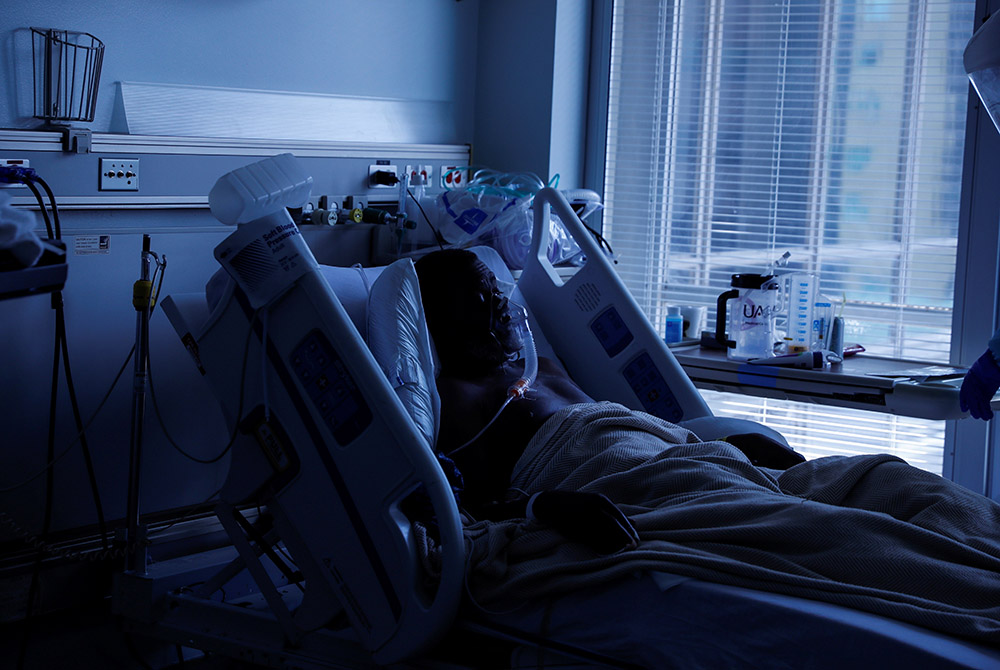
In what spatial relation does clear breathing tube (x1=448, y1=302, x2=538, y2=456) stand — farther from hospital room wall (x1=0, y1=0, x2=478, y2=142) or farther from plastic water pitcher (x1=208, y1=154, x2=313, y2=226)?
hospital room wall (x1=0, y1=0, x2=478, y2=142)

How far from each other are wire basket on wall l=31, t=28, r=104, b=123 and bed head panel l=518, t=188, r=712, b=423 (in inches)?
52.3

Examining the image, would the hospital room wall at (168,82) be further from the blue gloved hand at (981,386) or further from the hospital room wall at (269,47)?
the blue gloved hand at (981,386)

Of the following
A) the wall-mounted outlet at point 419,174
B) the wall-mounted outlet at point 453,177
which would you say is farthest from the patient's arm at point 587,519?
the wall-mounted outlet at point 453,177

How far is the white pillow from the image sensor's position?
2.29 metres

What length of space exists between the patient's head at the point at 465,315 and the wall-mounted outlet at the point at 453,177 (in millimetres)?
1177

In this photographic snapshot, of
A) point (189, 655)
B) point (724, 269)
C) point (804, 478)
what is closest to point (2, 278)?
point (804, 478)

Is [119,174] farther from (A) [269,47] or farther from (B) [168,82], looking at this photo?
(A) [269,47]

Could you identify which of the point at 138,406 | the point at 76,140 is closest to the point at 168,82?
the point at 76,140

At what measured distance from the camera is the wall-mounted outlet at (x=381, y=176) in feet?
11.4

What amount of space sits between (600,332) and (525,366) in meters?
0.38

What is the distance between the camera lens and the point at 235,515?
84.7 inches

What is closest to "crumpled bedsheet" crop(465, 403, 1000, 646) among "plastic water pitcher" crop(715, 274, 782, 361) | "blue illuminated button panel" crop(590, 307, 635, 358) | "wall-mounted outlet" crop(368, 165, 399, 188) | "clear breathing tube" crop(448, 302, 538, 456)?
"clear breathing tube" crop(448, 302, 538, 456)

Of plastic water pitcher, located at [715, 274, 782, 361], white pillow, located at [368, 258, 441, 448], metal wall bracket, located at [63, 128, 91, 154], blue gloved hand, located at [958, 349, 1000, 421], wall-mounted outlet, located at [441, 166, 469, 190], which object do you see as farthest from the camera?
wall-mounted outlet, located at [441, 166, 469, 190]

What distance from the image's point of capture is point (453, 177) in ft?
12.5
